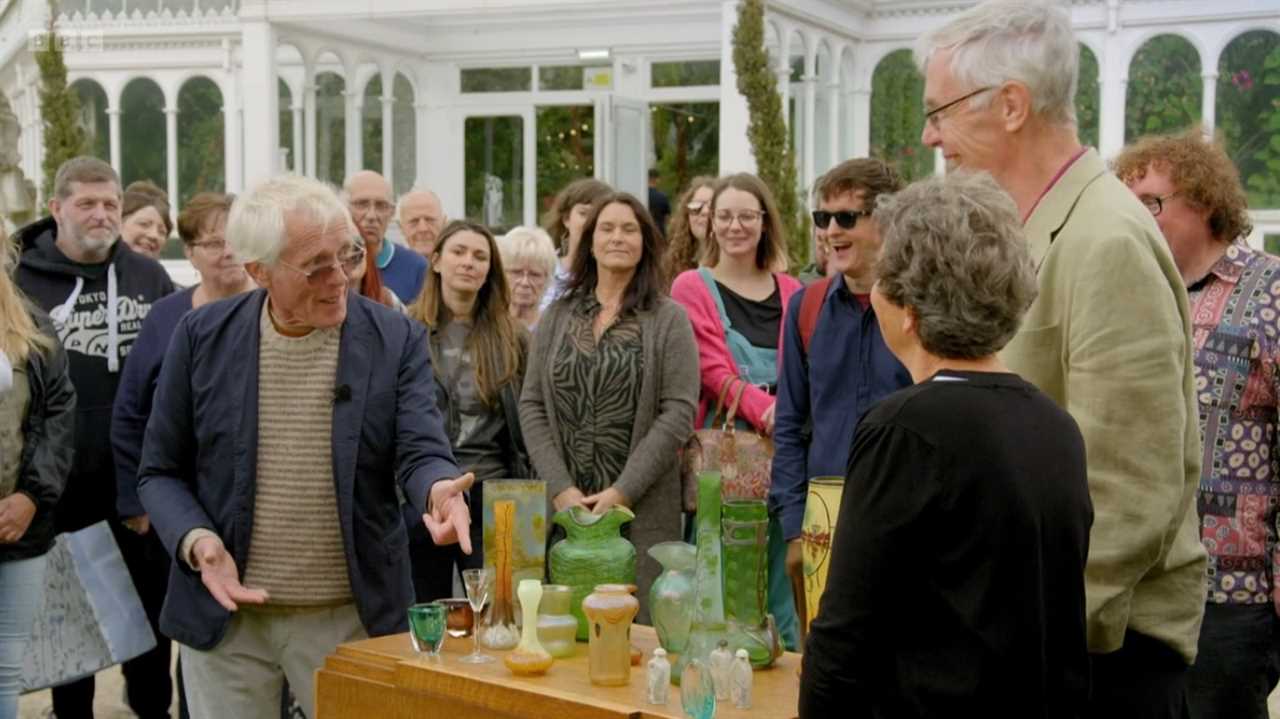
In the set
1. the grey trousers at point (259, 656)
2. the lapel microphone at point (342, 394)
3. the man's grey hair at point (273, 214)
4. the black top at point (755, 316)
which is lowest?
the grey trousers at point (259, 656)

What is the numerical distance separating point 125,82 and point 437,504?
15.1 meters

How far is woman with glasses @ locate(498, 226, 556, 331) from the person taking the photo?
251 inches

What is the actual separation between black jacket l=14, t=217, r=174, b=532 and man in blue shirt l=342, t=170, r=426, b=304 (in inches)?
40.7

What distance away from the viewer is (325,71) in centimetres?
1702

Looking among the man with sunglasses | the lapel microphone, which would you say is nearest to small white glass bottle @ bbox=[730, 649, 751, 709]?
the lapel microphone

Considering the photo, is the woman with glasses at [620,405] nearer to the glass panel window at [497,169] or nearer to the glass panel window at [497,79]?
the glass panel window at [497,169]

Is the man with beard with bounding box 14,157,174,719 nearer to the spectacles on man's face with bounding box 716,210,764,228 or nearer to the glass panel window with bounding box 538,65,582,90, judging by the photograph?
the spectacles on man's face with bounding box 716,210,764,228

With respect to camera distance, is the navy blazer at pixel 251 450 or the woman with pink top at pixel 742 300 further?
the woman with pink top at pixel 742 300

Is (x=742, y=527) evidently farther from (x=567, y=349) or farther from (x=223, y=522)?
(x=567, y=349)

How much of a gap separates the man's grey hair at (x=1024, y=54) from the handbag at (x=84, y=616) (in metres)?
3.62

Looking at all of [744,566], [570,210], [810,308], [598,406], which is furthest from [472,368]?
[744,566]

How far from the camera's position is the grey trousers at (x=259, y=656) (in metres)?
3.50

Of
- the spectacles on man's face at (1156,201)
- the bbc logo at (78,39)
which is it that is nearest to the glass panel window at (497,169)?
the bbc logo at (78,39)

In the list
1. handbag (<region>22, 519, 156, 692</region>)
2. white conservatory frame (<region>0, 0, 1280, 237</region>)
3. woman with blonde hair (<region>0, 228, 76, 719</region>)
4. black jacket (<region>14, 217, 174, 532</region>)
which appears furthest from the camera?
white conservatory frame (<region>0, 0, 1280, 237</region>)
